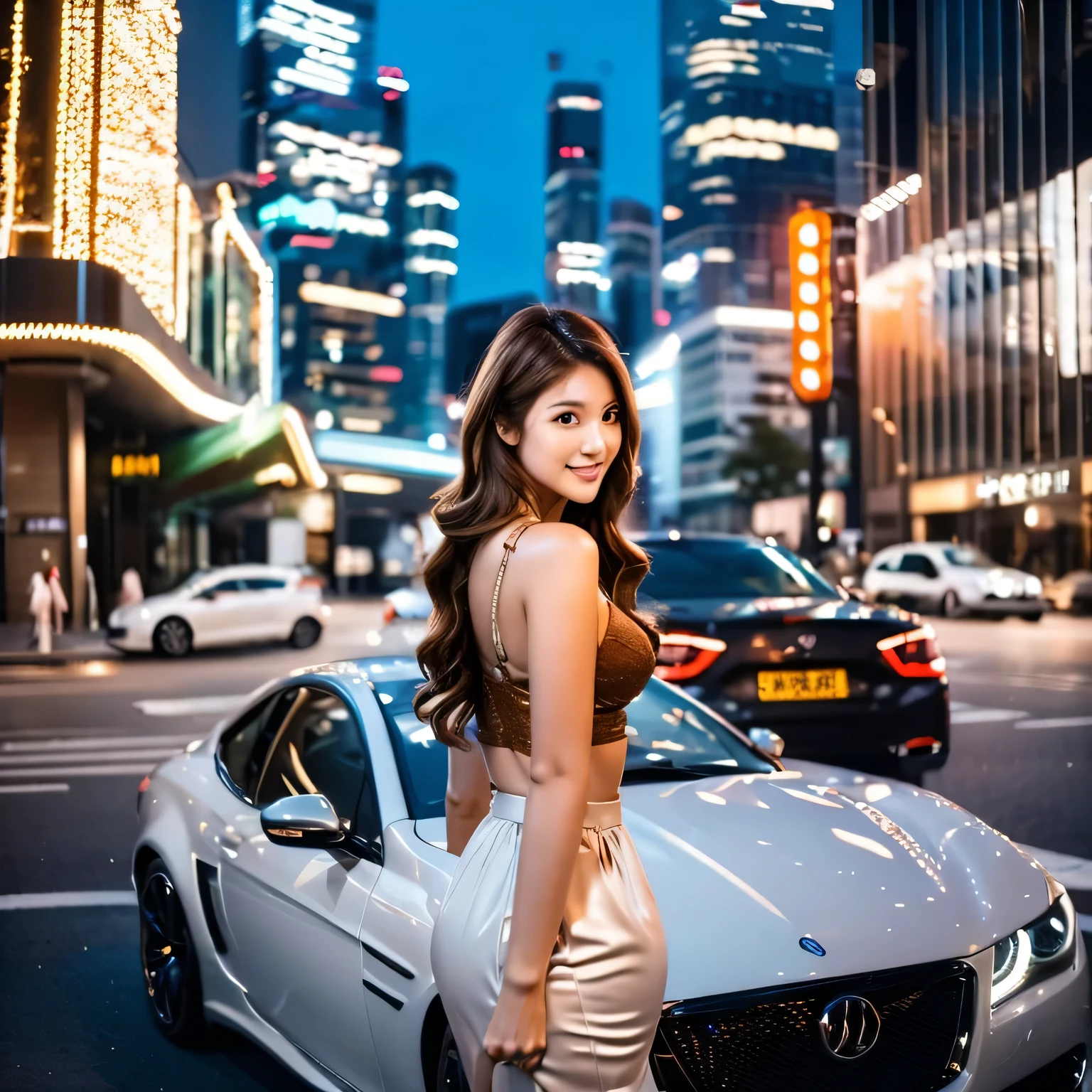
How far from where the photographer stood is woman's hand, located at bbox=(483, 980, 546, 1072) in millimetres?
1473

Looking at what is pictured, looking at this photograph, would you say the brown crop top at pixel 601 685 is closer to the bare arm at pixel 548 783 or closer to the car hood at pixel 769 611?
the bare arm at pixel 548 783

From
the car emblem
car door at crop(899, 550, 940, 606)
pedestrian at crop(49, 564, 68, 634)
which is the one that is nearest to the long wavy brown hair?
the car emblem

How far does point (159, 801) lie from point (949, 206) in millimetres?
11136

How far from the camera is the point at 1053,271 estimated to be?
58.2 ft

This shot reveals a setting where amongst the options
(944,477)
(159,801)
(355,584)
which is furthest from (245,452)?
(944,477)

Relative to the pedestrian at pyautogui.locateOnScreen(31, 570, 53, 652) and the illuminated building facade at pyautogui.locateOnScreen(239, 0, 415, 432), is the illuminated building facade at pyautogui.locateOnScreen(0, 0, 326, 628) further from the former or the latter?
the illuminated building facade at pyautogui.locateOnScreen(239, 0, 415, 432)

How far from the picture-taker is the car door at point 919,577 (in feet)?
64.0

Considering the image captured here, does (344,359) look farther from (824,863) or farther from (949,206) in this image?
(824,863)

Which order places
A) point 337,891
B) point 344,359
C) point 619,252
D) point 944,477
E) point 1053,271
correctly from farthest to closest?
point 619,252, point 344,359, point 944,477, point 1053,271, point 337,891

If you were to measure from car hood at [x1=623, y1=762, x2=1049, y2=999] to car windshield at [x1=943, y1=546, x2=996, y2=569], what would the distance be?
57.4ft

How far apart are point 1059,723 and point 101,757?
724 centimetres

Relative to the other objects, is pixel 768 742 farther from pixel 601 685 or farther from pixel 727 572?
pixel 727 572

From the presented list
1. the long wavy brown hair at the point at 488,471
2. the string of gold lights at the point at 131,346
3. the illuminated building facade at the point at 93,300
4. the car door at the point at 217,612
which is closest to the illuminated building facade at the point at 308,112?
the illuminated building facade at the point at 93,300

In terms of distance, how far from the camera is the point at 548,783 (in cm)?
149
